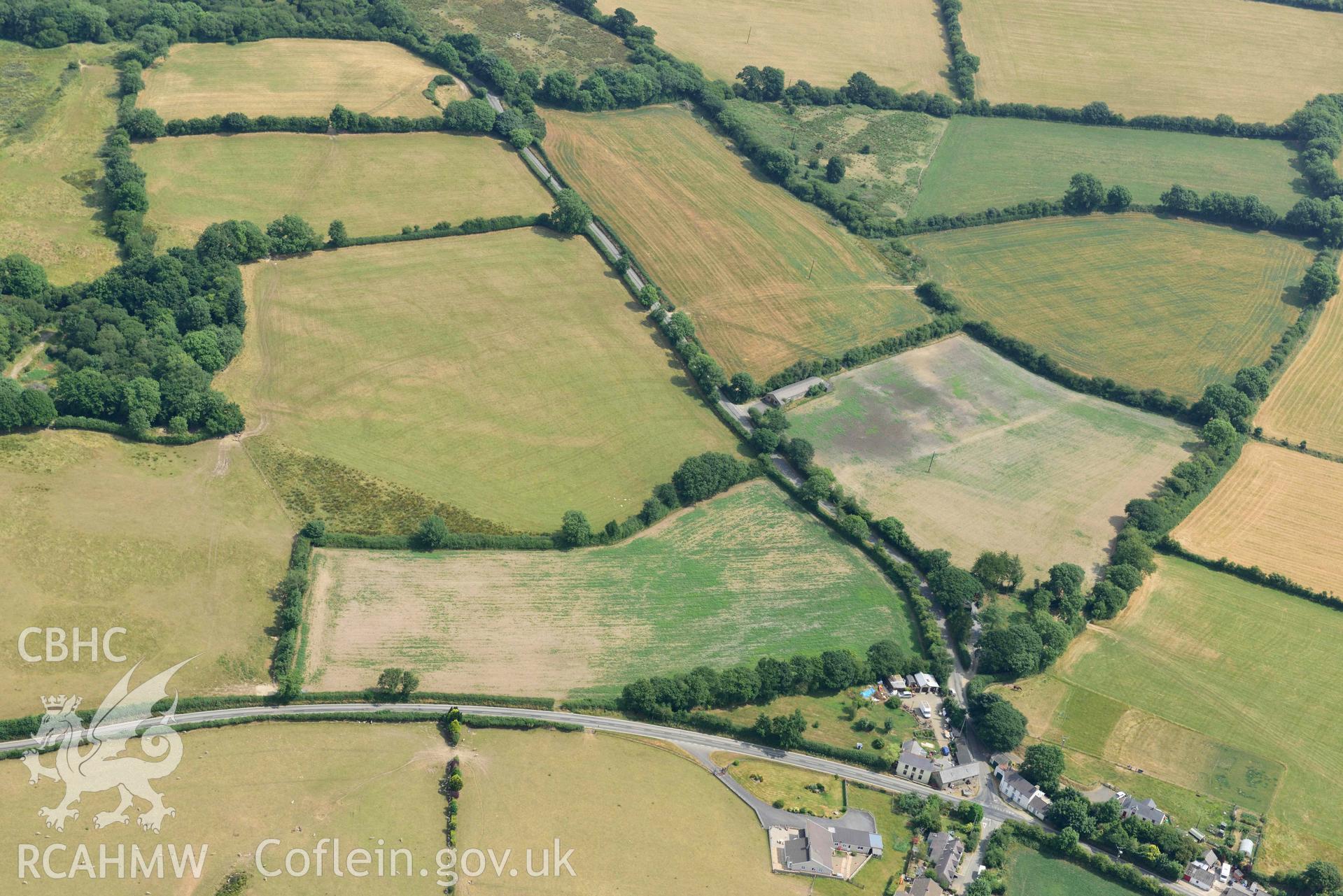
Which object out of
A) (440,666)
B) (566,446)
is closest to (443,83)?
(566,446)

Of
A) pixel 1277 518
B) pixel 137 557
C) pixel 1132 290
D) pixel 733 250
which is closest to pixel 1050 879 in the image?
pixel 1277 518

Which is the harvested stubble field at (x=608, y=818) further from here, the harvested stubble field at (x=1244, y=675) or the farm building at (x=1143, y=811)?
the harvested stubble field at (x=1244, y=675)

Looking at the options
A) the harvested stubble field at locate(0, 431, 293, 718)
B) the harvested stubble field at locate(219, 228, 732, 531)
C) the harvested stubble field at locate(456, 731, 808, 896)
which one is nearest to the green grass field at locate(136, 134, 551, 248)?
the harvested stubble field at locate(219, 228, 732, 531)

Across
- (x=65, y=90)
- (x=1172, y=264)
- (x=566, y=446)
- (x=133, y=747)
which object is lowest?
(x=133, y=747)

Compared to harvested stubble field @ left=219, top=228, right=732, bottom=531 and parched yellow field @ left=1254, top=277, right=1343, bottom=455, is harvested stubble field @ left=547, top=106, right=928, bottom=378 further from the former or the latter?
parched yellow field @ left=1254, top=277, right=1343, bottom=455

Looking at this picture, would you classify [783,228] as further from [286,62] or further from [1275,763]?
[1275,763]

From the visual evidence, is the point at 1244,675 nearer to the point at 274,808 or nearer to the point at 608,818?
the point at 608,818

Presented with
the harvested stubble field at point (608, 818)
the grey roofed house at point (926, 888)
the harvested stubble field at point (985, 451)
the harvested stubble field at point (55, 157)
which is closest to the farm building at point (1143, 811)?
the grey roofed house at point (926, 888)
